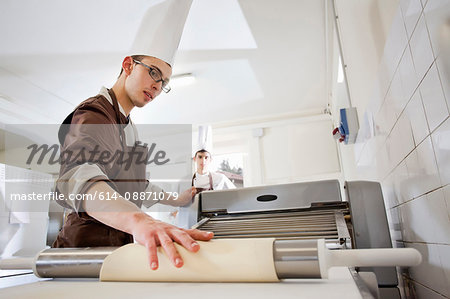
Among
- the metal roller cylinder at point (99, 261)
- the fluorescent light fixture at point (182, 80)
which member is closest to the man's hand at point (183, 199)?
the metal roller cylinder at point (99, 261)

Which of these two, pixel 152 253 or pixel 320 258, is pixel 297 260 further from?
pixel 152 253

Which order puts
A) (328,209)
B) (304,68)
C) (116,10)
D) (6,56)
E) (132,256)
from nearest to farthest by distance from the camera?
(132,256) → (328,209) → (116,10) → (6,56) → (304,68)

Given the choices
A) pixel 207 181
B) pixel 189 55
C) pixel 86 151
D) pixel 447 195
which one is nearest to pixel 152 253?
pixel 86 151

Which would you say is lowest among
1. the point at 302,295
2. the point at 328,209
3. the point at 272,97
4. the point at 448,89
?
the point at 302,295

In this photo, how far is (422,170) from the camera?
2.24 feet

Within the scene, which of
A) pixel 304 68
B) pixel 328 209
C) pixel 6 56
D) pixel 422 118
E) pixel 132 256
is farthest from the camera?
pixel 304 68

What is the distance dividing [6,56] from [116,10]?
1.05 m

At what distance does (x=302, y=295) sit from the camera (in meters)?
0.35

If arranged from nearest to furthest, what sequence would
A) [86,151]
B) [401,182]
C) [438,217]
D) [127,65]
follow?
[438,217], [86,151], [401,182], [127,65]

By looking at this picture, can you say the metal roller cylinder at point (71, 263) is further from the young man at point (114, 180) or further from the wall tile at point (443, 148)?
the wall tile at point (443, 148)

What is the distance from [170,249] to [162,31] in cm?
110

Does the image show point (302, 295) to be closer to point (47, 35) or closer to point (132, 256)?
point (132, 256)

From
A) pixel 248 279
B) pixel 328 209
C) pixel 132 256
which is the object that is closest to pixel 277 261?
pixel 248 279

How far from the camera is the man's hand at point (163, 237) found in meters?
0.47
